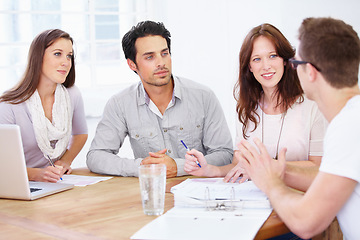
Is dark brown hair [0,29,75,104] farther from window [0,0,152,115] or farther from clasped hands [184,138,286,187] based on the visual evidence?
clasped hands [184,138,286,187]

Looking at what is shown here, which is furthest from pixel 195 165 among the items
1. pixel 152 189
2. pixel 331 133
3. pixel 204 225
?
pixel 331 133

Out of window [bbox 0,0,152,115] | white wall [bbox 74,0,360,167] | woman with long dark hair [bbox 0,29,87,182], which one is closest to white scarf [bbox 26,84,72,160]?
woman with long dark hair [bbox 0,29,87,182]

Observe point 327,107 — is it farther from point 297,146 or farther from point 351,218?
point 297,146

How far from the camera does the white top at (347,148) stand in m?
1.27

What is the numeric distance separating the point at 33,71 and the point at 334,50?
187cm

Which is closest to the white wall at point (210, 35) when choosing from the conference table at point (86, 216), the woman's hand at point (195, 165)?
the woman's hand at point (195, 165)

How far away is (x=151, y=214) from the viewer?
1.56 metres

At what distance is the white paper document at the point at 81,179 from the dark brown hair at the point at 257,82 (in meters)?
0.74

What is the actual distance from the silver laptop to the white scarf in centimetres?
69

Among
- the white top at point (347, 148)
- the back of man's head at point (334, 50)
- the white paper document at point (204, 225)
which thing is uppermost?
the back of man's head at point (334, 50)

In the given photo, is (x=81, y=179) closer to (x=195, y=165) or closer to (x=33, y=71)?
(x=195, y=165)

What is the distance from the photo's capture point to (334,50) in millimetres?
1358

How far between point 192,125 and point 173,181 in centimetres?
60

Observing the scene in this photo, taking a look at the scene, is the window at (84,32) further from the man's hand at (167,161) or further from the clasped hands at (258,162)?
the clasped hands at (258,162)
